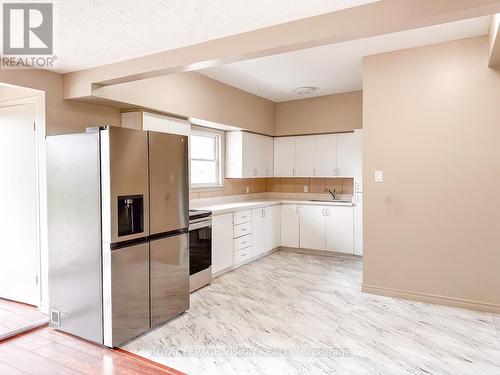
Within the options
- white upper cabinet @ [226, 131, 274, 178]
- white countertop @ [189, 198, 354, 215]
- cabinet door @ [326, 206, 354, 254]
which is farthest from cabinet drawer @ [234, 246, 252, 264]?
cabinet door @ [326, 206, 354, 254]

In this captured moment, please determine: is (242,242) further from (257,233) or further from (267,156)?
(267,156)

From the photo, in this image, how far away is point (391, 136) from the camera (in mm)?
3691

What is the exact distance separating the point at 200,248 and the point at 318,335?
1.68 meters

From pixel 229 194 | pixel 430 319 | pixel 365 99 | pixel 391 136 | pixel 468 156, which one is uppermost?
pixel 365 99

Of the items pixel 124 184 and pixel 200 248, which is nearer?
pixel 124 184

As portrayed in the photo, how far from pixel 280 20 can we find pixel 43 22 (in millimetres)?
1533

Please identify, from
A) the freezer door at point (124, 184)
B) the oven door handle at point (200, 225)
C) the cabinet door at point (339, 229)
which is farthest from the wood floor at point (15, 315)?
the cabinet door at point (339, 229)

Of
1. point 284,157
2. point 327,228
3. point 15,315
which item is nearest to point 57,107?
point 15,315

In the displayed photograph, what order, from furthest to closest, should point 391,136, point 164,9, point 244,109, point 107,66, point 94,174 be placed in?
1. point 244,109
2. point 391,136
3. point 107,66
4. point 94,174
5. point 164,9

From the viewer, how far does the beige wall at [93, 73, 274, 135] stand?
354cm

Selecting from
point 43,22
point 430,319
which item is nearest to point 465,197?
point 430,319

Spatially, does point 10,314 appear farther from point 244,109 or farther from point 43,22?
point 244,109

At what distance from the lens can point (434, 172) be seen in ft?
11.5

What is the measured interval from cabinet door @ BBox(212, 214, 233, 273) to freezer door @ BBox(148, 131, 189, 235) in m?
1.06
